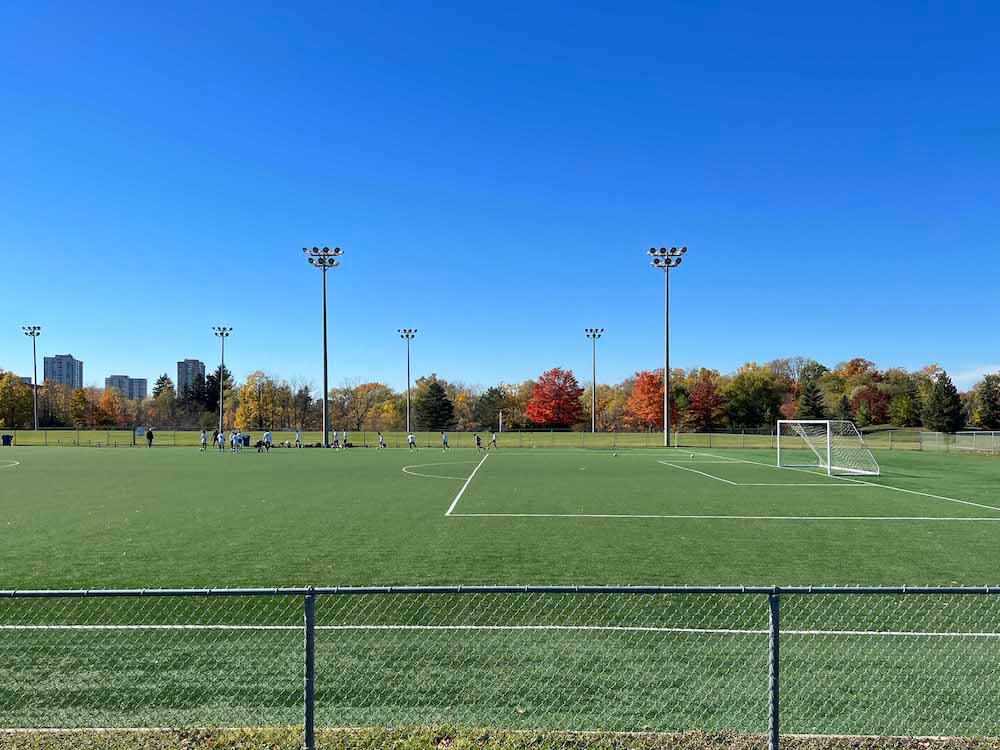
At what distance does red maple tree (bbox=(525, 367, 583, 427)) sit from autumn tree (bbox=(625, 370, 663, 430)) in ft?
29.1

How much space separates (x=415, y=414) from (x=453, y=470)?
81.7 metres

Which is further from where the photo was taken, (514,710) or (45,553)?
(45,553)

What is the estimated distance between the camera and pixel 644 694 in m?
6.16

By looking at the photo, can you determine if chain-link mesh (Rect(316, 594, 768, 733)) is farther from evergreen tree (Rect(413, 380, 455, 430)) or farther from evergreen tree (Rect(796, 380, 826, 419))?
evergreen tree (Rect(796, 380, 826, 419))

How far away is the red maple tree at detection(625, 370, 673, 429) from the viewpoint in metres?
106

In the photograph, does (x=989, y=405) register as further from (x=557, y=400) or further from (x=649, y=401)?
(x=557, y=400)

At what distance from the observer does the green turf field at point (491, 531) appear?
1104 cm

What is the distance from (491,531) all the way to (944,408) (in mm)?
95222

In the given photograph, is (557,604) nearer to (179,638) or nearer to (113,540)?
(179,638)

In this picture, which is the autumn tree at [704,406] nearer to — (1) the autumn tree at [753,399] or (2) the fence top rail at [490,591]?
(1) the autumn tree at [753,399]

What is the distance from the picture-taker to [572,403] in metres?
110

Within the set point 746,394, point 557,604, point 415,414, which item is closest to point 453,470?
point 557,604

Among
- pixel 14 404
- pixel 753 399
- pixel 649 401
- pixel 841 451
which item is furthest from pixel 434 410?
pixel 841 451

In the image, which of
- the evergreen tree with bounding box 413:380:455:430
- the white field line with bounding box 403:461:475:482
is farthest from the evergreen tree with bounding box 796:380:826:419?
the white field line with bounding box 403:461:475:482
